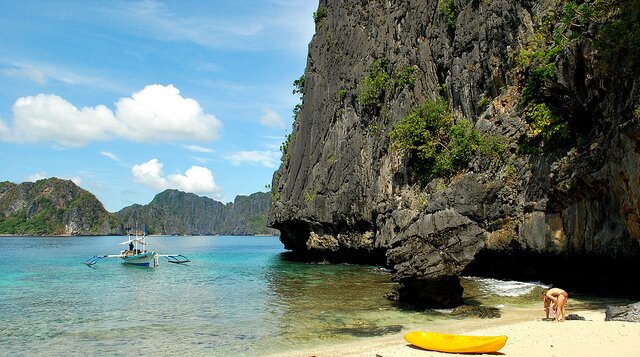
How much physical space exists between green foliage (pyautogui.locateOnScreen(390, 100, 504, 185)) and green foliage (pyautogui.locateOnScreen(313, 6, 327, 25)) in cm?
2151

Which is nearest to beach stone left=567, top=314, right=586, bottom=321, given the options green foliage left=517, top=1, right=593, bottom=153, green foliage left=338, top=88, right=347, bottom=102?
green foliage left=517, top=1, right=593, bottom=153

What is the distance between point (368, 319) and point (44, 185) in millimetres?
192217

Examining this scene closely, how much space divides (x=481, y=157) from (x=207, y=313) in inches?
627

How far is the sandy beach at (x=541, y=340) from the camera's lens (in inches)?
396

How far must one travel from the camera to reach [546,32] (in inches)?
926

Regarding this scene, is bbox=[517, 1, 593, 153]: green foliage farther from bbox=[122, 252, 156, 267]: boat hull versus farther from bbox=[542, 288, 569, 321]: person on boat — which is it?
bbox=[122, 252, 156, 267]: boat hull

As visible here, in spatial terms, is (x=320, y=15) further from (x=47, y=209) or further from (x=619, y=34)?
(x=47, y=209)

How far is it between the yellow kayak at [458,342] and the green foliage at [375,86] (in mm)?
27184

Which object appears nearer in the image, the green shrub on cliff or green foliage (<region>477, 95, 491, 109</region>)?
green foliage (<region>477, 95, 491, 109</region>)

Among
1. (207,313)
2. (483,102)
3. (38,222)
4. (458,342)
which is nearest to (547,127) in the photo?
(483,102)

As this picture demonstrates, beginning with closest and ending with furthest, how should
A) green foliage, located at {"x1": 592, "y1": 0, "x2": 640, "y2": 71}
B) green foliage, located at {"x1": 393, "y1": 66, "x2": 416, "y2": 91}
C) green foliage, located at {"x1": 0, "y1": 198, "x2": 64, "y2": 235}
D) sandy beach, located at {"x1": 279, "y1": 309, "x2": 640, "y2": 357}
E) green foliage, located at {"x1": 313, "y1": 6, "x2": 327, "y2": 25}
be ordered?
sandy beach, located at {"x1": 279, "y1": 309, "x2": 640, "y2": 357} < green foliage, located at {"x1": 592, "y1": 0, "x2": 640, "y2": 71} < green foliage, located at {"x1": 393, "y1": 66, "x2": 416, "y2": 91} < green foliage, located at {"x1": 313, "y1": 6, "x2": 327, "y2": 25} < green foliage, located at {"x1": 0, "y1": 198, "x2": 64, "y2": 235}

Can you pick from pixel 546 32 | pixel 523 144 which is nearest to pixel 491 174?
pixel 523 144

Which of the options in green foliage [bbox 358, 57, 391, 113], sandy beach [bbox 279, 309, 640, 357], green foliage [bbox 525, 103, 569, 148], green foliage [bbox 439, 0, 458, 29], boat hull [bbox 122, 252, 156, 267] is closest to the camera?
sandy beach [bbox 279, 309, 640, 357]

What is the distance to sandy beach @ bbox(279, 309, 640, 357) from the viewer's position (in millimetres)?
10048
